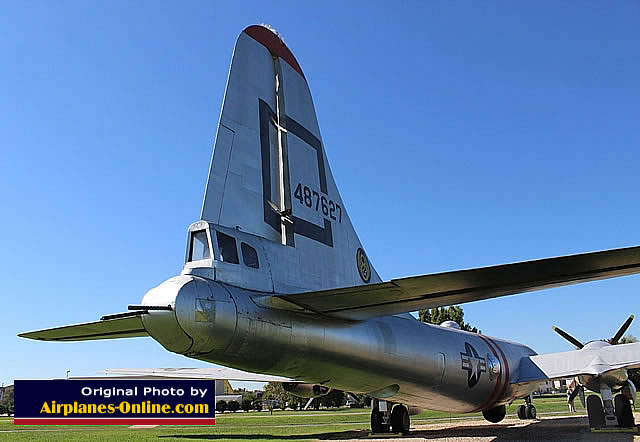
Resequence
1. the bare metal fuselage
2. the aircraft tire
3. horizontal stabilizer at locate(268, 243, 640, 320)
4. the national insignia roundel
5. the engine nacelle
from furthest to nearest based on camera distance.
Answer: the aircraft tire
the engine nacelle
the national insignia roundel
the bare metal fuselage
horizontal stabilizer at locate(268, 243, 640, 320)

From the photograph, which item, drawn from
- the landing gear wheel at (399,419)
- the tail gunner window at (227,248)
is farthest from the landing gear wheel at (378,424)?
the tail gunner window at (227,248)

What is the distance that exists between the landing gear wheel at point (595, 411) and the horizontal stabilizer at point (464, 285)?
10.8 metres

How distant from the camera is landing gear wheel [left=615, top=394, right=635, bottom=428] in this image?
15547mm

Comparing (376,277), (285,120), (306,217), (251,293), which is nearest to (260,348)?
(251,293)

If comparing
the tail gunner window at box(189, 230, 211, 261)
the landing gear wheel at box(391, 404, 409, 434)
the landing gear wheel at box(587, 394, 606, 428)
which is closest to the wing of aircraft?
the tail gunner window at box(189, 230, 211, 261)

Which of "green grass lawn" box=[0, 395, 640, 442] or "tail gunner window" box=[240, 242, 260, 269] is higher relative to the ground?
"tail gunner window" box=[240, 242, 260, 269]

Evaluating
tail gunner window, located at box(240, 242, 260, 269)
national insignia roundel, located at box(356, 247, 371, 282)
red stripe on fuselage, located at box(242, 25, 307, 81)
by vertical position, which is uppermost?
red stripe on fuselage, located at box(242, 25, 307, 81)

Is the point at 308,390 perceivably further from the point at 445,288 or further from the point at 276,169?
the point at 445,288

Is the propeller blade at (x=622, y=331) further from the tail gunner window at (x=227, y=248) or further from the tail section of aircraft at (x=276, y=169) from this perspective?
the tail gunner window at (x=227, y=248)

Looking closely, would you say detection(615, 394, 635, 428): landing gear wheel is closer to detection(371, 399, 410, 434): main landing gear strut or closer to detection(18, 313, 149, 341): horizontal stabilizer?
detection(371, 399, 410, 434): main landing gear strut

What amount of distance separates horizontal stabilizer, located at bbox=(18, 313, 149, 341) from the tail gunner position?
0.12ft

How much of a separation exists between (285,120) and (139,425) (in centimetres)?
2264

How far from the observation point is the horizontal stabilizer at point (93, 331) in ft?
27.4

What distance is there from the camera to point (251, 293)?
24.6 feet
